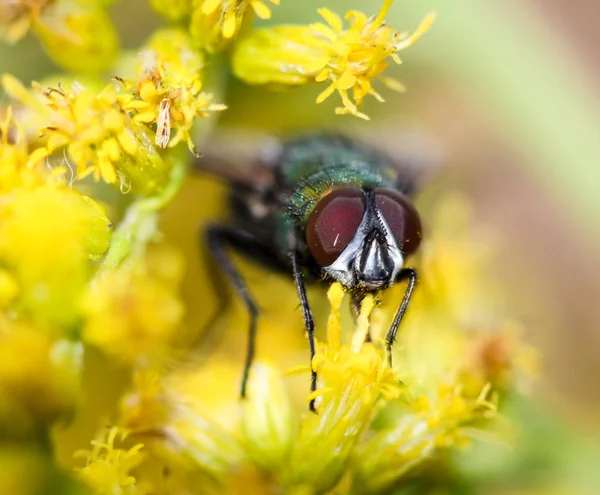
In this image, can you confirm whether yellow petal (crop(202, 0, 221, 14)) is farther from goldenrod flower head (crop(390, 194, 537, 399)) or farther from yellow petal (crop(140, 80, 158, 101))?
goldenrod flower head (crop(390, 194, 537, 399))

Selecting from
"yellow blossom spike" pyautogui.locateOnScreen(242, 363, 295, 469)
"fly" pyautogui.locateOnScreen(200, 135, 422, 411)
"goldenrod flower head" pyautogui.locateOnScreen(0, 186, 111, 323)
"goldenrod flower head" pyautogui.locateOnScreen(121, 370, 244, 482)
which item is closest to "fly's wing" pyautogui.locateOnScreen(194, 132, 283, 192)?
"fly" pyautogui.locateOnScreen(200, 135, 422, 411)

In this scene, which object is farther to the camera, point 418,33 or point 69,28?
point 69,28

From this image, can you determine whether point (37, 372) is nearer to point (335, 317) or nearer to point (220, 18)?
point (335, 317)

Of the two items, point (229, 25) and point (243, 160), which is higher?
point (243, 160)

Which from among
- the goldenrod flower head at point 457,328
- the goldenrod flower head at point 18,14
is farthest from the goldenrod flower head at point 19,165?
the goldenrod flower head at point 457,328

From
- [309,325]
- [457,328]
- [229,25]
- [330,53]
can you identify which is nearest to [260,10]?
[229,25]

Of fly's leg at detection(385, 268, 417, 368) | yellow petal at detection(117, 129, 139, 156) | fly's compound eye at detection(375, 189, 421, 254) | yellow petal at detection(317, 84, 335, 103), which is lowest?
fly's leg at detection(385, 268, 417, 368)
